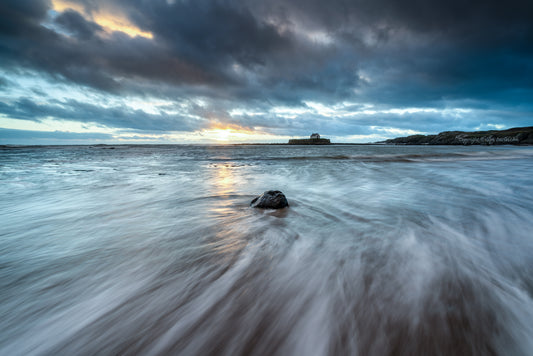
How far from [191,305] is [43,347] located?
85cm

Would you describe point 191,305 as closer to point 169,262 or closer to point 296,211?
point 169,262

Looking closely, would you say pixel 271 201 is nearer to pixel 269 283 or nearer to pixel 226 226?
pixel 226 226

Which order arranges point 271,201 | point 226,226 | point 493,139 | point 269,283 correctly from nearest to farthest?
point 269,283 → point 226,226 → point 271,201 → point 493,139

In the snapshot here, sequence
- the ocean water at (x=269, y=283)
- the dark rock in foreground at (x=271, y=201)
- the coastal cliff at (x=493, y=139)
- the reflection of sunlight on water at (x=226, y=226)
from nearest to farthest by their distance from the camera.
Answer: the ocean water at (x=269, y=283) < the reflection of sunlight on water at (x=226, y=226) < the dark rock in foreground at (x=271, y=201) < the coastal cliff at (x=493, y=139)

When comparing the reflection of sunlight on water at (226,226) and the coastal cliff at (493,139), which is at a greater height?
the coastal cliff at (493,139)

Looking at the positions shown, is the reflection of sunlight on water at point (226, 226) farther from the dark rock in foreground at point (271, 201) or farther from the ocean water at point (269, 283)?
the dark rock in foreground at point (271, 201)

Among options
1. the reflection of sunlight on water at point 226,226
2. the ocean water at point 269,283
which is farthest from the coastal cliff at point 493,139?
the reflection of sunlight on water at point 226,226

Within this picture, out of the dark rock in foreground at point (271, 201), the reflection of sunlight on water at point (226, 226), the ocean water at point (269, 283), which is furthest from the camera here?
the dark rock in foreground at point (271, 201)

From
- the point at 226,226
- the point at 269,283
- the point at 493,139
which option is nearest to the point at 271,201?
the point at 226,226

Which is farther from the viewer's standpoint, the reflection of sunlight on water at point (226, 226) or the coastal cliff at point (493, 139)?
the coastal cliff at point (493, 139)

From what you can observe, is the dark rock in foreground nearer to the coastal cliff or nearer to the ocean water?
the ocean water

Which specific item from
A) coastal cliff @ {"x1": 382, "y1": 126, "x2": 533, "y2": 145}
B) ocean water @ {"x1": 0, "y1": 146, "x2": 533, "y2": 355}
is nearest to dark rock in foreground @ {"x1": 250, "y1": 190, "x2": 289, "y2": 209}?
ocean water @ {"x1": 0, "y1": 146, "x2": 533, "y2": 355}

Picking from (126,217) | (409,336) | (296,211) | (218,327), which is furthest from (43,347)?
(296,211)

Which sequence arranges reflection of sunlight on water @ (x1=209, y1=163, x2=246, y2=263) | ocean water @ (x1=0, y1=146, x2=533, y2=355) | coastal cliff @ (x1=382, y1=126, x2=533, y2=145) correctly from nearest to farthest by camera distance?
ocean water @ (x1=0, y1=146, x2=533, y2=355)
reflection of sunlight on water @ (x1=209, y1=163, x2=246, y2=263)
coastal cliff @ (x1=382, y1=126, x2=533, y2=145)
